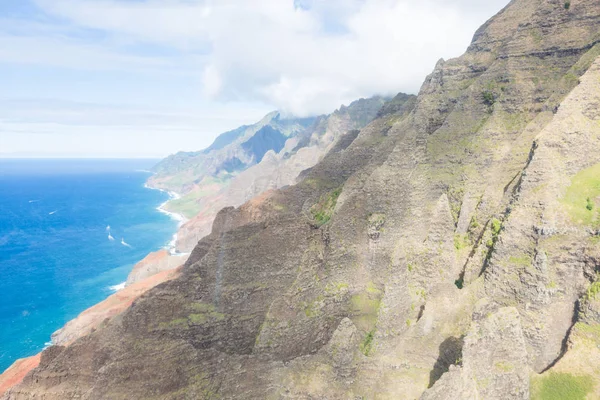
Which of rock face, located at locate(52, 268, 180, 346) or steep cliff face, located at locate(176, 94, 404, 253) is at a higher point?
steep cliff face, located at locate(176, 94, 404, 253)

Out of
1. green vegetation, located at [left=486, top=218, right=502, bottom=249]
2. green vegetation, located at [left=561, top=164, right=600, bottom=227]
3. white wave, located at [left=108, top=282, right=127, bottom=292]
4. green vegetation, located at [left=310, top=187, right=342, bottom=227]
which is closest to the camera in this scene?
green vegetation, located at [left=561, top=164, right=600, bottom=227]

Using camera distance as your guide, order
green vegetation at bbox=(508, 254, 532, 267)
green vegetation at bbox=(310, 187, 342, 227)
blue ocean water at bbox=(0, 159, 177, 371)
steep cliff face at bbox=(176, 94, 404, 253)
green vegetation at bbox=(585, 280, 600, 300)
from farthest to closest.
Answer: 1. steep cliff face at bbox=(176, 94, 404, 253)
2. blue ocean water at bbox=(0, 159, 177, 371)
3. green vegetation at bbox=(310, 187, 342, 227)
4. green vegetation at bbox=(508, 254, 532, 267)
5. green vegetation at bbox=(585, 280, 600, 300)

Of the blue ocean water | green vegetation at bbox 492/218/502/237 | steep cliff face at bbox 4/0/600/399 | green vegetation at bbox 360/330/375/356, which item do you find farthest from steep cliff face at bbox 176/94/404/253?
green vegetation at bbox 492/218/502/237

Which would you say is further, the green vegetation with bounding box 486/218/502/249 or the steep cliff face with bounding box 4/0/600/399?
the green vegetation with bounding box 486/218/502/249

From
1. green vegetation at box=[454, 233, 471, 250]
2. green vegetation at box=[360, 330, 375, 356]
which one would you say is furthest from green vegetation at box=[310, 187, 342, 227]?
green vegetation at box=[360, 330, 375, 356]

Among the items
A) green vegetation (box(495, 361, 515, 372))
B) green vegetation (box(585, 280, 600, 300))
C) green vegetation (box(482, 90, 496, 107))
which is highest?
green vegetation (box(482, 90, 496, 107))

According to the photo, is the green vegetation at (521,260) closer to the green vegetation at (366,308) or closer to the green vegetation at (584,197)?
the green vegetation at (584,197)

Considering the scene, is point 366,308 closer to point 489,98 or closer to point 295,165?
point 489,98

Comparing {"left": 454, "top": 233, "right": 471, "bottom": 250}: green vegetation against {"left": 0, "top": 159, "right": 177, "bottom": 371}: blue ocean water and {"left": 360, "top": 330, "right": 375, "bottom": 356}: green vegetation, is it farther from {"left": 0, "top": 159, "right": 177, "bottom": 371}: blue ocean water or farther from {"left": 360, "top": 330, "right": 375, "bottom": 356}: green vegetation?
{"left": 0, "top": 159, "right": 177, "bottom": 371}: blue ocean water
